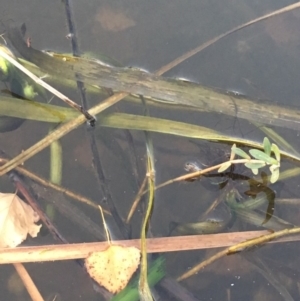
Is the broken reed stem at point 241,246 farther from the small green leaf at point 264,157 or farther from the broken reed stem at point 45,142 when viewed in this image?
the broken reed stem at point 45,142

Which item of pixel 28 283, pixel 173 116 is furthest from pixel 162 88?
pixel 28 283

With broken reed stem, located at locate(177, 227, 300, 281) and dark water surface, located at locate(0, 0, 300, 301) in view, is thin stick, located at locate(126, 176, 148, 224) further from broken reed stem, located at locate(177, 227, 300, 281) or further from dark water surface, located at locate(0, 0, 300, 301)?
broken reed stem, located at locate(177, 227, 300, 281)

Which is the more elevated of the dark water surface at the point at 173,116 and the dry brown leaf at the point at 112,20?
the dry brown leaf at the point at 112,20

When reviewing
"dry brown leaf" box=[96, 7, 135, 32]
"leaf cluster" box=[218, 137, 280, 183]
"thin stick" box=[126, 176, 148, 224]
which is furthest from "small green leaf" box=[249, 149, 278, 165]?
"dry brown leaf" box=[96, 7, 135, 32]

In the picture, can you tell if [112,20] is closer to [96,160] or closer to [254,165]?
[96,160]

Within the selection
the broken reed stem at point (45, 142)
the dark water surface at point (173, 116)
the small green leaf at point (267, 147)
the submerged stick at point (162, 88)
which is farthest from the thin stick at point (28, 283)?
the small green leaf at point (267, 147)

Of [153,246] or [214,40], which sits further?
[214,40]
